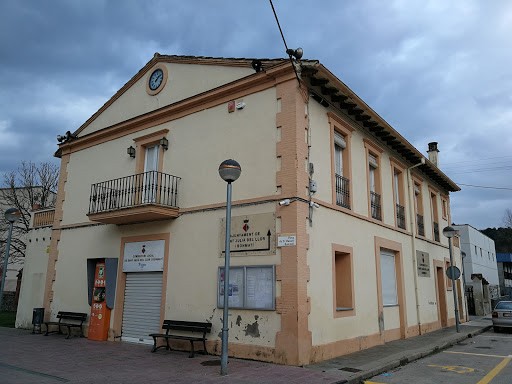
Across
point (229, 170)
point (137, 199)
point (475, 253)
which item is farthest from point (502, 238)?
point (229, 170)

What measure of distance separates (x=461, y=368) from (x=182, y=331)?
644 centimetres

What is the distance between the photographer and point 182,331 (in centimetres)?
1063

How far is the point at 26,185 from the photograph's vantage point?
32.9 metres

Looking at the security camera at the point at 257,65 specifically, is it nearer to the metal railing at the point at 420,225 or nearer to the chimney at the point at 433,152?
the metal railing at the point at 420,225

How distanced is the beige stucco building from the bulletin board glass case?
0.03 m

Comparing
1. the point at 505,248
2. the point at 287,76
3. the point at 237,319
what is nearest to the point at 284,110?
the point at 287,76

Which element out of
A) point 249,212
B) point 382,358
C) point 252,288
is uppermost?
point 249,212

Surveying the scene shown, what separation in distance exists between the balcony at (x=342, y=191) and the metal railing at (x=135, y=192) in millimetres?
4394

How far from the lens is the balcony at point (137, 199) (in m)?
11.5

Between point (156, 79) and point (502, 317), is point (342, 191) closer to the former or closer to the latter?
point (156, 79)

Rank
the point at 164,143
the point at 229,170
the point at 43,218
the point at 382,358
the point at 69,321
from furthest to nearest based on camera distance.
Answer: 1. the point at 43,218
2. the point at 69,321
3. the point at 164,143
4. the point at 382,358
5. the point at 229,170

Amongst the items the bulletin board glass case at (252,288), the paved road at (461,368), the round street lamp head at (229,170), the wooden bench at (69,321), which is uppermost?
the round street lamp head at (229,170)

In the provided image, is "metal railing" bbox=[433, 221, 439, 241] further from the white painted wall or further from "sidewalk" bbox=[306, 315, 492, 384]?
the white painted wall

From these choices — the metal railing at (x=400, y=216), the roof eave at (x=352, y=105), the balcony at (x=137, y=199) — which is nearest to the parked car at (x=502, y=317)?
the metal railing at (x=400, y=216)
